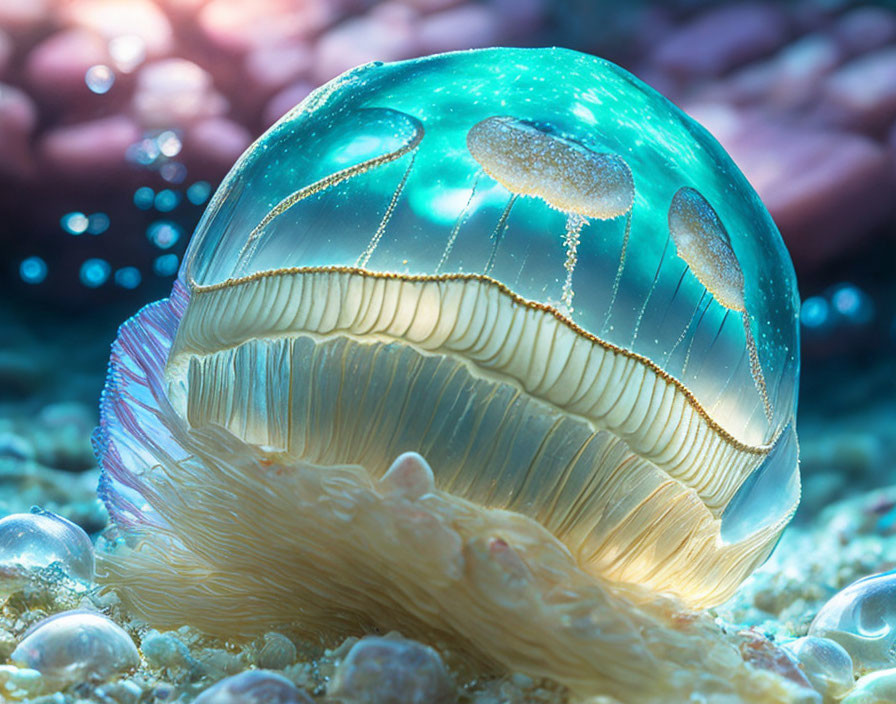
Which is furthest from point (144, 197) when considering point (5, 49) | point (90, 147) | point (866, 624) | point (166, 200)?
point (866, 624)

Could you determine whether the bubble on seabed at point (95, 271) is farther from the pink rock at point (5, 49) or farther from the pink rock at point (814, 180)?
the pink rock at point (814, 180)

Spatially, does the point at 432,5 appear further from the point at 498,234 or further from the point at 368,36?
the point at 498,234

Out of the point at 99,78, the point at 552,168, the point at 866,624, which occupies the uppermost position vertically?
the point at 552,168

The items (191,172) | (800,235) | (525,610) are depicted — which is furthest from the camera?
(191,172)

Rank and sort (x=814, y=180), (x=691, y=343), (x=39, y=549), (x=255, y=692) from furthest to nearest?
(x=814, y=180) → (x=39, y=549) → (x=691, y=343) → (x=255, y=692)

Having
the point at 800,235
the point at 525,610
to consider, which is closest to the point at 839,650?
the point at 525,610

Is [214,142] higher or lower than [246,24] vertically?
lower

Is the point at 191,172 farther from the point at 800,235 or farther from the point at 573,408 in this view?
the point at 573,408
